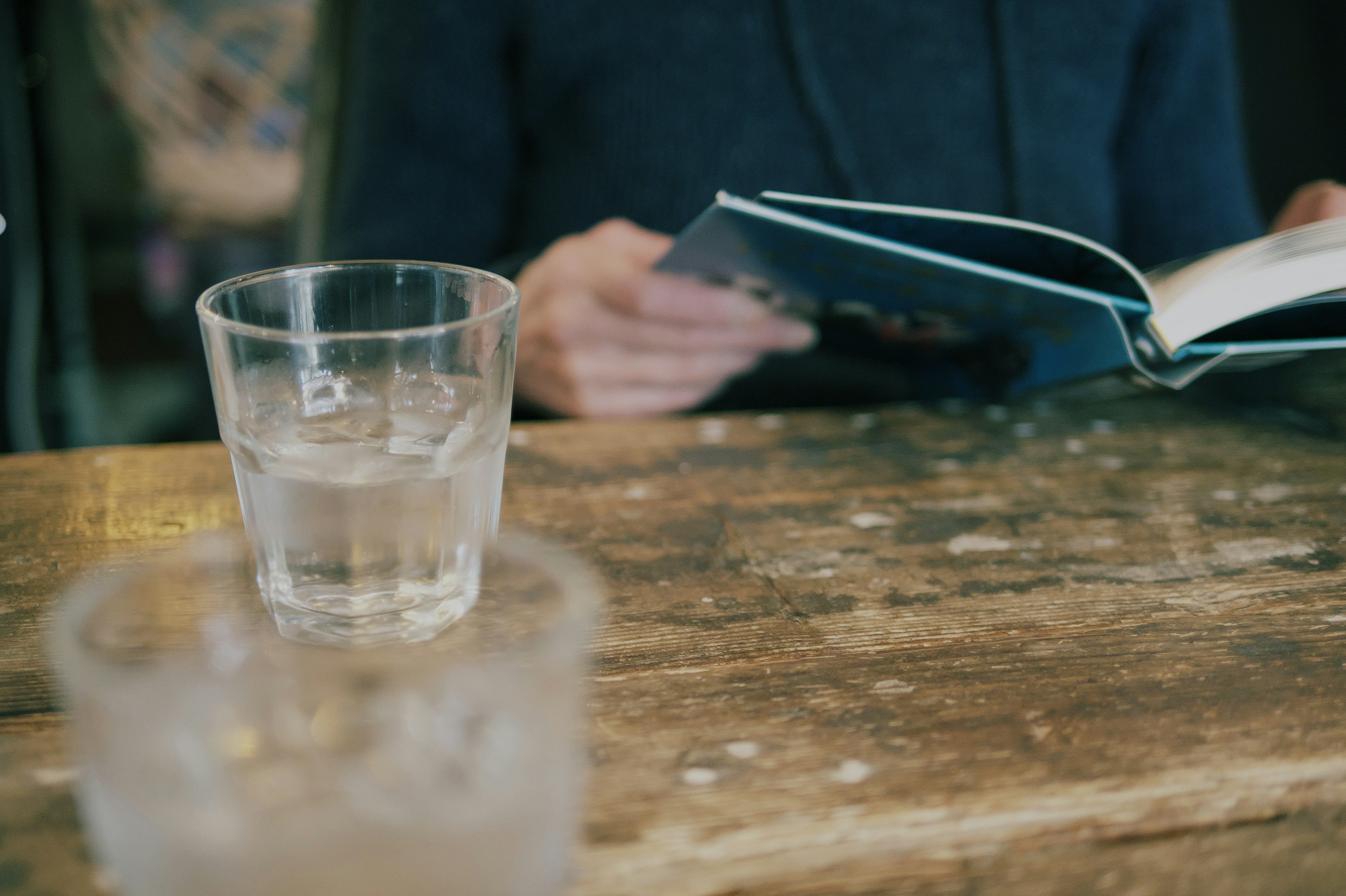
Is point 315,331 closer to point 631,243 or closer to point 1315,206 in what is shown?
point 631,243

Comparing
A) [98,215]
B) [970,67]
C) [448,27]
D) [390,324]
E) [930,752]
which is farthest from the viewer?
[98,215]

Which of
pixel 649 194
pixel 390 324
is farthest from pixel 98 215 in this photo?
pixel 390 324

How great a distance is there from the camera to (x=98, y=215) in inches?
76.6

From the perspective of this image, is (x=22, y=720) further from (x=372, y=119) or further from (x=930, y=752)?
(x=372, y=119)

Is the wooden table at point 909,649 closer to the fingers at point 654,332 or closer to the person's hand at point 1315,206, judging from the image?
the fingers at point 654,332

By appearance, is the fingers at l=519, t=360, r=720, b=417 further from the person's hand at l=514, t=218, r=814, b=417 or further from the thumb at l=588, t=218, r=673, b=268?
the thumb at l=588, t=218, r=673, b=268

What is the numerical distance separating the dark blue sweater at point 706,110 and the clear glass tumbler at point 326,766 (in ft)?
2.11

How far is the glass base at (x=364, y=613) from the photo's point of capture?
1.10ft

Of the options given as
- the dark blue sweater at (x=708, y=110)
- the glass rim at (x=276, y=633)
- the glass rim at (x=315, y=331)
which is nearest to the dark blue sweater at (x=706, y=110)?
the dark blue sweater at (x=708, y=110)

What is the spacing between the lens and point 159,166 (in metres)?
1.68

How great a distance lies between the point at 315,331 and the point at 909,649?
0.27m

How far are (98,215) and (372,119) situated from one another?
1.42 meters

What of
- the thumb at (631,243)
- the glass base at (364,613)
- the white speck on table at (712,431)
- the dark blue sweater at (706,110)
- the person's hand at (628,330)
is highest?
the dark blue sweater at (706,110)

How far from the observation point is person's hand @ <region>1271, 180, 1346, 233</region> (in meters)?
0.71
